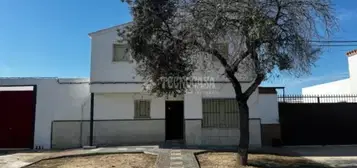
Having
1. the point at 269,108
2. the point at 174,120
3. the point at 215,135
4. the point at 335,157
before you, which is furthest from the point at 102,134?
the point at 335,157

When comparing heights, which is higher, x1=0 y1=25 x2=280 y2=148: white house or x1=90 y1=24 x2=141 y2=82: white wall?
x1=90 y1=24 x2=141 y2=82: white wall

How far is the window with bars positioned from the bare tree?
481 cm

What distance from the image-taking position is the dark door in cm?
1722

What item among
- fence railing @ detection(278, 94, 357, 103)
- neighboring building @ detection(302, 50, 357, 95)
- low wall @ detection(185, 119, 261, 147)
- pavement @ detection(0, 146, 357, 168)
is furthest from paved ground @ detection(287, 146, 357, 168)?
neighboring building @ detection(302, 50, 357, 95)

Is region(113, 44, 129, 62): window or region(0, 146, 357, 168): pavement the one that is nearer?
region(0, 146, 357, 168): pavement

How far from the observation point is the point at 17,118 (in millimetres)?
→ 16766

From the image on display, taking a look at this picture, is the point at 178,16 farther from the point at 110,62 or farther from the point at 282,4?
the point at 110,62

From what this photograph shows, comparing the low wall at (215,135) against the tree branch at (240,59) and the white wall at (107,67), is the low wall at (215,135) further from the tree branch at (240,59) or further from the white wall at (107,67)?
the tree branch at (240,59)

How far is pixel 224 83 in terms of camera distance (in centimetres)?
1553

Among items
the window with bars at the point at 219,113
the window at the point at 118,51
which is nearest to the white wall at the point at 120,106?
the window at the point at 118,51

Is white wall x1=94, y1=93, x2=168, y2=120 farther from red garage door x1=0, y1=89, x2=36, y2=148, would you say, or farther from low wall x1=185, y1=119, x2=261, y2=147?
red garage door x1=0, y1=89, x2=36, y2=148

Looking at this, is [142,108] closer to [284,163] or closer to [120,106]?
[120,106]

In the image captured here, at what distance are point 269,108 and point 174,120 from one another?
5.19 metres

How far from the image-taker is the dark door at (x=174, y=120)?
678 inches
